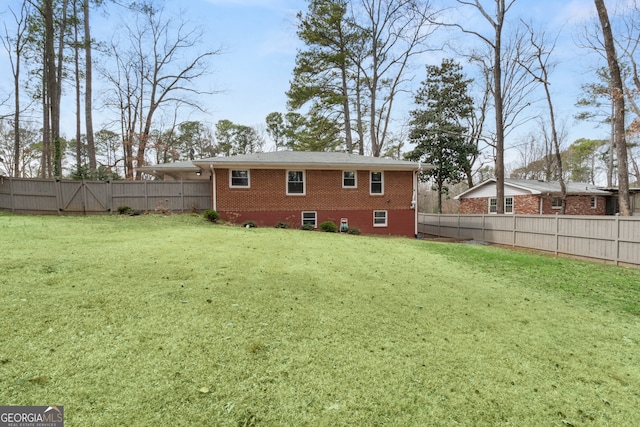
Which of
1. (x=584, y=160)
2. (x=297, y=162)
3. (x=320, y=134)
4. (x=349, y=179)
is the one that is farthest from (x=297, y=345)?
(x=584, y=160)

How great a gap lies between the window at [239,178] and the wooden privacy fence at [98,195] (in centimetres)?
160

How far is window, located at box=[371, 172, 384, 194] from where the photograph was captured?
15.5m

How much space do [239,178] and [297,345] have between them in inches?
481

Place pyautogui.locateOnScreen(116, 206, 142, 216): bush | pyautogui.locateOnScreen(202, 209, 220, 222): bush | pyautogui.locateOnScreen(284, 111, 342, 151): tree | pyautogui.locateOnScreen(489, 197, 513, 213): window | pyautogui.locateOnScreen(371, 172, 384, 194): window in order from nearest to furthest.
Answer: pyautogui.locateOnScreen(202, 209, 220, 222): bush < pyautogui.locateOnScreen(116, 206, 142, 216): bush < pyautogui.locateOnScreen(371, 172, 384, 194): window < pyautogui.locateOnScreen(489, 197, 513, 213): window < pyautogui.locateOnScreen(284, 111, 342, 151): tree

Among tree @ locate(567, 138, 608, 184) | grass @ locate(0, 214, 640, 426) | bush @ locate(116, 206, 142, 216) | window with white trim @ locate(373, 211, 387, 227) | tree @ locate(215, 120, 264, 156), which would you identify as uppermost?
tree @ locate(215, 120, 264, 156)

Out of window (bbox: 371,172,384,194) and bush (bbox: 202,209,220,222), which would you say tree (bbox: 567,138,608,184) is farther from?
bush (bbox: 202,209,220,222)

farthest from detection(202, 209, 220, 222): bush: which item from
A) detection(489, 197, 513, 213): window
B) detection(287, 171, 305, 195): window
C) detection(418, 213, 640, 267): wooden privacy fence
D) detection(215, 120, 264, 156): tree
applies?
detection(215, 120, 264, 156): tree

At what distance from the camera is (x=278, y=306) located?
3.94 meters

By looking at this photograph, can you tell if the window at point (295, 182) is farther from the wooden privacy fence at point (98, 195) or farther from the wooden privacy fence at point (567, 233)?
the wooden privacy fence at point (567, 233)

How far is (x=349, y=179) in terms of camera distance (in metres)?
15.4

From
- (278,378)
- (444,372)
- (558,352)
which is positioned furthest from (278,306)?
(558,352)

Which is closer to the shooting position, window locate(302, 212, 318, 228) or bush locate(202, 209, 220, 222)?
bush locate(202, 209, 220, 222)

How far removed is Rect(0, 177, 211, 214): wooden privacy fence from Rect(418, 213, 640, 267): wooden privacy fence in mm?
13872

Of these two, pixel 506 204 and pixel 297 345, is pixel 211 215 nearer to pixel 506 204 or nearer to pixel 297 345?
pixel 297 345
